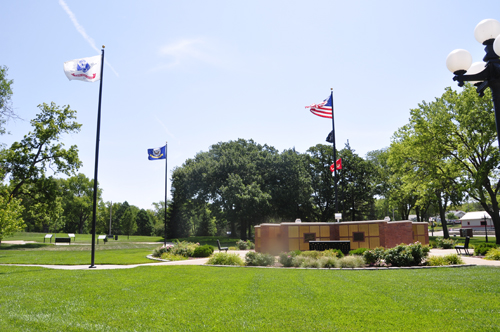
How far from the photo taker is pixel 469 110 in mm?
28141

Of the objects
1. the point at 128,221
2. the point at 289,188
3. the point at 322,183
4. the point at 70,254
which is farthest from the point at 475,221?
the point at 70,254

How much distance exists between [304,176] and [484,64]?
43212 millimetres

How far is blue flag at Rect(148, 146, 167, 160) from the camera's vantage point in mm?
27016

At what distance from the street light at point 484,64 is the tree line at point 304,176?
52.7 ft

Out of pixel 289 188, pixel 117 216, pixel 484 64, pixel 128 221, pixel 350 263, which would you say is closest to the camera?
pixel 484 64

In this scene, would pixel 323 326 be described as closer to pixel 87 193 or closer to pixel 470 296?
pixel 470 296

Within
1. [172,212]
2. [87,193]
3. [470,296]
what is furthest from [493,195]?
[87,193]

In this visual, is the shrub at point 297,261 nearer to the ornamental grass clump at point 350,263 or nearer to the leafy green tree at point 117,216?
the ornamental grass clump at point 350,263

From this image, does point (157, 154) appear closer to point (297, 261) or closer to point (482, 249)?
point (297, 261)

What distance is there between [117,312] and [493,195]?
101ft

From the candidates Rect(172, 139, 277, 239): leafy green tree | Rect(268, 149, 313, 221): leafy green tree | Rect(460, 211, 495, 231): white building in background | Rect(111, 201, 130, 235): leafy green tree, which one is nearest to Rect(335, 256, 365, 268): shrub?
Rect(172, 139, 277, 239): leafy green tree

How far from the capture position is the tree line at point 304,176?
28.6 m

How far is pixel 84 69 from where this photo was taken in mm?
15945

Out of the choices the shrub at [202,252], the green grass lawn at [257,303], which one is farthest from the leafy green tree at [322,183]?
the green grass lawn at [257,303]
